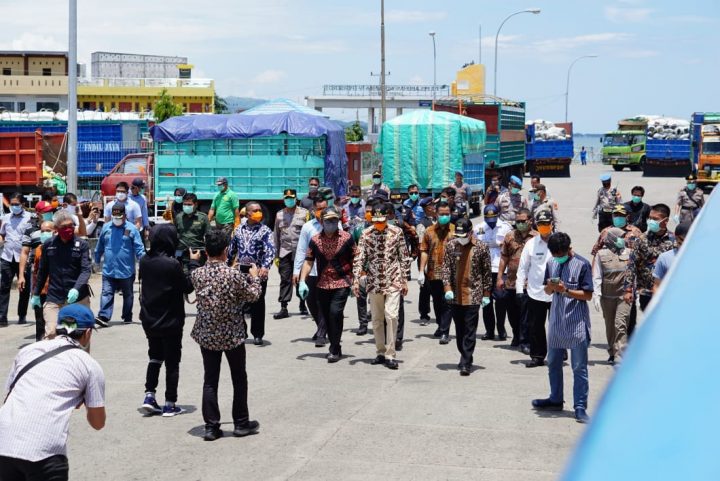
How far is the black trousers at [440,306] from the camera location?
1273cm

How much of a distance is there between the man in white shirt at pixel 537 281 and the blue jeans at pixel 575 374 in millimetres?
1750

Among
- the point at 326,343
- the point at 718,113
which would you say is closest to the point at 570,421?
the point at 326,343

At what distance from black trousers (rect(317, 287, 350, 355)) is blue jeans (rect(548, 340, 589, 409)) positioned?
2947 mm

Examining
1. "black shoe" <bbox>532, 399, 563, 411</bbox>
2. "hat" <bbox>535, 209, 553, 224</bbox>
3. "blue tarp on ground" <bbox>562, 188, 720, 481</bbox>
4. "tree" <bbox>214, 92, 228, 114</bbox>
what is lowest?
"black shoe" <bbox>532, 399, 563, 411</bbox>

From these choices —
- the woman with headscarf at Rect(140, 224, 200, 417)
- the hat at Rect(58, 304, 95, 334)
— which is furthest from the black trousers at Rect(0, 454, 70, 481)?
the woman with headscarf at Rect(140, 224, 200, 417)

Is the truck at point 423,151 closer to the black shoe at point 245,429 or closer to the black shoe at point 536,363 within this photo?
the black shoe at point 536,363

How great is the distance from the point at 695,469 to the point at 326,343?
11877 millimetres

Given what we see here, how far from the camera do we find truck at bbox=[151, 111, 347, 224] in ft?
81.6

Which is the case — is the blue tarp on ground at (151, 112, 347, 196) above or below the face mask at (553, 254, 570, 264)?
above

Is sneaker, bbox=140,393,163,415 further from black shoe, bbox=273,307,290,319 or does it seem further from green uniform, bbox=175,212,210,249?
green uniform, bbox=175,212,210,249

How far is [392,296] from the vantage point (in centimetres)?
1116

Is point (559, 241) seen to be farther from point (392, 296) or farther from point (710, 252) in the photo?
point (710, 252)

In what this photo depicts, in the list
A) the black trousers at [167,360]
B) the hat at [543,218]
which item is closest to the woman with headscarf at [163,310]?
the black trousers at [167,360]

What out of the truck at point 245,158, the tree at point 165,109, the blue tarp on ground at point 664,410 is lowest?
the blue tarp on ground at point 664,410
